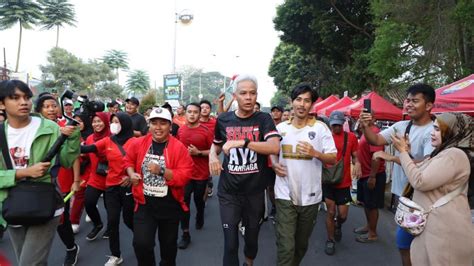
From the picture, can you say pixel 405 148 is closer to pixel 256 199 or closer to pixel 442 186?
pixel 442 186

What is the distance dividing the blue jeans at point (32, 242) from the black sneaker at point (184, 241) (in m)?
2.13

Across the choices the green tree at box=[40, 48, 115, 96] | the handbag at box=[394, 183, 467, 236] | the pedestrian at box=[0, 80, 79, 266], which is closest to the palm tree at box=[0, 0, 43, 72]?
the green tree at box=[40, 48, 115, 96]

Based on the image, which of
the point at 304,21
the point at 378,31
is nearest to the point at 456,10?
the point at 378,31

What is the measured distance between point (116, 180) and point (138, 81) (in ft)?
211

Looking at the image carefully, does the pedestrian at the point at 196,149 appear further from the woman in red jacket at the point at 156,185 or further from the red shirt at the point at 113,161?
the woman in red jacket at the point at 156,185

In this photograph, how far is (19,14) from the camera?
39.9 m

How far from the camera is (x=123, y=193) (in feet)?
13.2

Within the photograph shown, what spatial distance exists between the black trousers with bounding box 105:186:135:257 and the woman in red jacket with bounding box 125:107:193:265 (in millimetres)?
867

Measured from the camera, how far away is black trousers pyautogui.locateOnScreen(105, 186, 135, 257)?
3982mm

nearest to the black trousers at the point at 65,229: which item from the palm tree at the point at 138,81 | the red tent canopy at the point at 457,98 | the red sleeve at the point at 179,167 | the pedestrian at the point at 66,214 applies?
the pedestrian at the point at 66,214

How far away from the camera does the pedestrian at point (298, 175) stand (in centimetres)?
325

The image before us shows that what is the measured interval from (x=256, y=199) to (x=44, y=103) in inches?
107

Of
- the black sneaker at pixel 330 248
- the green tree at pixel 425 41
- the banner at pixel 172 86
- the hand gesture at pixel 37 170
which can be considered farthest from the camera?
the banner at pixel 172 86

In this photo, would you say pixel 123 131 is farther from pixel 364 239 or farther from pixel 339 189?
pixel 364 239
